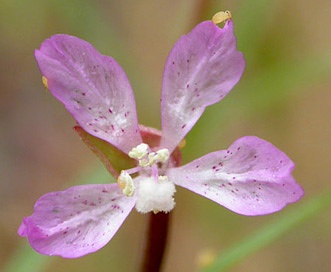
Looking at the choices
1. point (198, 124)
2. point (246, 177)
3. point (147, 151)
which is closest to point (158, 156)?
point (147, 151)

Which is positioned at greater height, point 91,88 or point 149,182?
point 91,88

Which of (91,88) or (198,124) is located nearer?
(91,88)

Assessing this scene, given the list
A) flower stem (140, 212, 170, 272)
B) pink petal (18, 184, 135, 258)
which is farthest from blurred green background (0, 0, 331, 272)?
pink petal (18, 184, 135, 258)

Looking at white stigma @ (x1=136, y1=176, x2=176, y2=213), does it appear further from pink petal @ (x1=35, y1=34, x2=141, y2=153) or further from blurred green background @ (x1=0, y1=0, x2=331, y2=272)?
blurred green background @ (x1=0, y1=0, x2=331, y2=272)

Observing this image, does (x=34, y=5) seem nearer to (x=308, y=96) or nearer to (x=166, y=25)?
(x=166, y=25)

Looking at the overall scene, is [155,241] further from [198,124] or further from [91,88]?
[198,124]

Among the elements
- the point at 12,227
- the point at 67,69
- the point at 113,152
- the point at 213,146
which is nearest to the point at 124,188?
the point at 113,152

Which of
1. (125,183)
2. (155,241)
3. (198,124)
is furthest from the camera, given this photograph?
(198,124)
